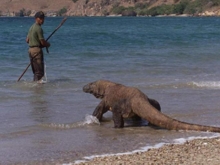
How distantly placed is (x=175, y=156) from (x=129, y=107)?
228 centimetres

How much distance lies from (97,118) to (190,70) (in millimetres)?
8836

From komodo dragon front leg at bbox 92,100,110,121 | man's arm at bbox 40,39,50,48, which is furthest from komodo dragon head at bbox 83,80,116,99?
man's arm at bbox 40,39,50,48

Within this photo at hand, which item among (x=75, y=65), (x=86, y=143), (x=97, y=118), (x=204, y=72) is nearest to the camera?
(x=86, y=143)

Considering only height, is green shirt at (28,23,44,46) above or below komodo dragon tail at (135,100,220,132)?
above

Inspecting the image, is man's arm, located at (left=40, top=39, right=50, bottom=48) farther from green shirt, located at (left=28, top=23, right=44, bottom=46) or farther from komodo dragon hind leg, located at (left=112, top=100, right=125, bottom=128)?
komodo dragon hind leg, located at (left=112, top=100, right=125, bottom=128)

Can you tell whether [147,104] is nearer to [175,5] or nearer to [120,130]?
[120,130]

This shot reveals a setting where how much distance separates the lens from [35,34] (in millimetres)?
14523

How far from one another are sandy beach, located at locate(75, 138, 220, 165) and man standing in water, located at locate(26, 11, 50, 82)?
659 centimetres

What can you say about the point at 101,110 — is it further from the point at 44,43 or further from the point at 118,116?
the point at 44,43

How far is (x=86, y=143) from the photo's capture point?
29.2 ft

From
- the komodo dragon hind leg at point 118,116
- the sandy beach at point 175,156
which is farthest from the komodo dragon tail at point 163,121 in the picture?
the sandy beach at point 175,156

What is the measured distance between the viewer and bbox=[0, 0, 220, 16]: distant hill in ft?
456

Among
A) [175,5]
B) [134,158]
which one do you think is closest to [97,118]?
[134,158]

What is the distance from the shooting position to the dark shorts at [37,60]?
1481 centimetres
